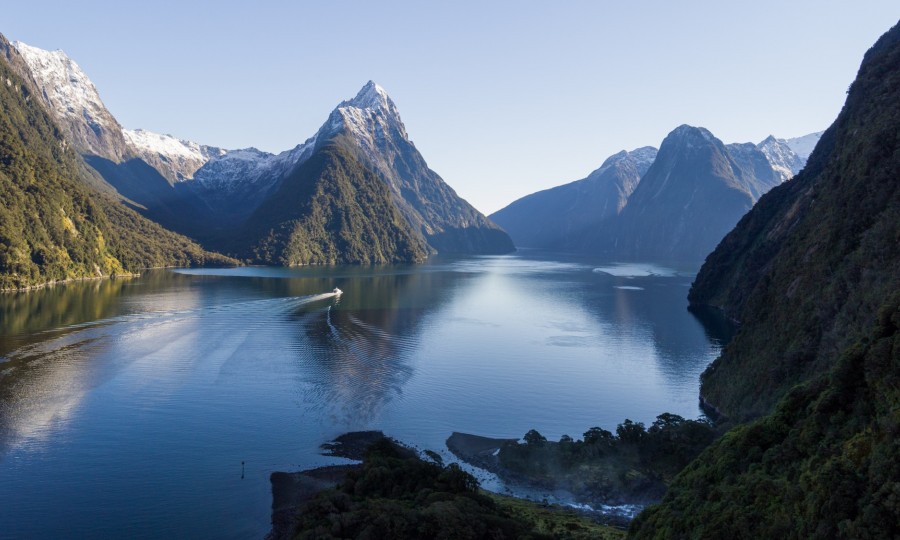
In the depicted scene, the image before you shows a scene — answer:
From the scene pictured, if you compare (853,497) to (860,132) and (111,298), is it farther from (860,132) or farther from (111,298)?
(111,298)

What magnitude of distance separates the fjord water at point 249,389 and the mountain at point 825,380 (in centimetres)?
1583

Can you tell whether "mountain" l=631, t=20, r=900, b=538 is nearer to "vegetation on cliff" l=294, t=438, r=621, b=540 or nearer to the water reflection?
"vegetation on cliff" l=294, t=438, r=621, b=540

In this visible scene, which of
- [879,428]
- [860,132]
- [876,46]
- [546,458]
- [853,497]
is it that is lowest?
[546,458]

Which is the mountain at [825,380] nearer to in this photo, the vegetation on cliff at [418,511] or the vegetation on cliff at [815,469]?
the vegetation on cliff at [815,469]

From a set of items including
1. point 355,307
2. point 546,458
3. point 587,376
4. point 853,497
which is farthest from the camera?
point 355,307

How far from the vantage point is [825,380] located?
34344mm

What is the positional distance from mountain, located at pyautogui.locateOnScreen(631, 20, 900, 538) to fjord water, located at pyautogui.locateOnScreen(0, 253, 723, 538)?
15.8 metres

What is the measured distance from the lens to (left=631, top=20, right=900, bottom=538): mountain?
85.9 feet

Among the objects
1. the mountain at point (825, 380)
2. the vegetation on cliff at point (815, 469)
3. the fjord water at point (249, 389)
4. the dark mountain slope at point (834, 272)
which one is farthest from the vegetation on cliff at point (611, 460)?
the vegetation on cliff at point (815, 469)

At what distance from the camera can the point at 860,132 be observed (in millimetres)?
74125

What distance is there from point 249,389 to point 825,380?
67499 millimetres

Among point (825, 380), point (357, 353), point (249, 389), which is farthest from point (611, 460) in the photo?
point (357, 353)

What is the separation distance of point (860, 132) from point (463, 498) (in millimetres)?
64311

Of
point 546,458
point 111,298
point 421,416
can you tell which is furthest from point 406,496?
point 111,298
